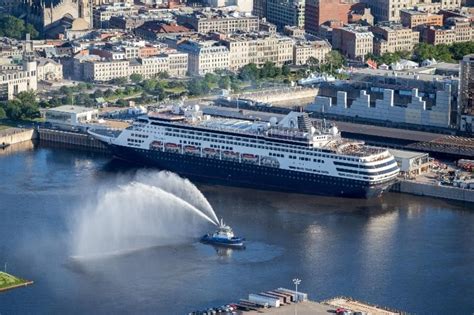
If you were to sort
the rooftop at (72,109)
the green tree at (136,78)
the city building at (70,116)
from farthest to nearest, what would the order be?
the green tree at (136,78)
the rooftop at (72,109)
the city building at (70,116)

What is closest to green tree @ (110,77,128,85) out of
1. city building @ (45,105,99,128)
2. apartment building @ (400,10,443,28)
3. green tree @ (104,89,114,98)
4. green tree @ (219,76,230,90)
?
green tree @ (104,89,114,98)

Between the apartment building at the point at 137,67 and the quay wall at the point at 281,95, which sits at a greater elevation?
the apartment building at the point at 137,67

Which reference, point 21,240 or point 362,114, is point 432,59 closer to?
point 362,114

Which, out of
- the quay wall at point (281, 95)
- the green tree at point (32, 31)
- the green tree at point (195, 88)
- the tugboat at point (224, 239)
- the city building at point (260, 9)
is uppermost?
the city building at point (260, 9)

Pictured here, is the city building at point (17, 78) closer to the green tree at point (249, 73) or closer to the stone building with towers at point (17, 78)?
the stone building with towers at point (17, 78)

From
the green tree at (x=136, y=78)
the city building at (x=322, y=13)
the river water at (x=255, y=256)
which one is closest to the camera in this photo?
the river water at (x=255, y=256)

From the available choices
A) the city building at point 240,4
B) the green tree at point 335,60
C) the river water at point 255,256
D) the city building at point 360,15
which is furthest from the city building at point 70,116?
the city building at point 360,15

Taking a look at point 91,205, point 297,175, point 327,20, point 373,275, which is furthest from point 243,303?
point 327,20

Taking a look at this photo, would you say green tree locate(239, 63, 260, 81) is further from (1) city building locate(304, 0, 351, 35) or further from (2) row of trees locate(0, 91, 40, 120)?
(2) row of trees locate(0, 91, 40, 120)
